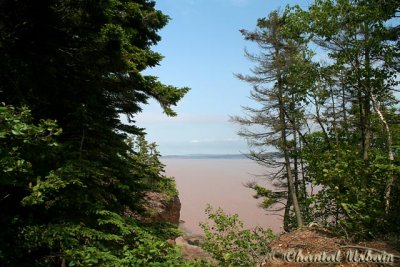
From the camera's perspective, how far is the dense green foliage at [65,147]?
14.1 ft

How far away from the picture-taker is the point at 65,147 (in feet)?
17.4

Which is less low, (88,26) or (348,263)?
(88,26)

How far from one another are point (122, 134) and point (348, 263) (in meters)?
6.10

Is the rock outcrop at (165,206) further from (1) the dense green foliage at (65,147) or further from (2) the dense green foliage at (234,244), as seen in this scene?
(1) the dense green foliage at (65,147)

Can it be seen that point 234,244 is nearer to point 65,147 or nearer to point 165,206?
point 65,147

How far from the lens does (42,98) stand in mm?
5934

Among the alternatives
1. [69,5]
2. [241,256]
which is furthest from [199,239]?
A: [69,5]

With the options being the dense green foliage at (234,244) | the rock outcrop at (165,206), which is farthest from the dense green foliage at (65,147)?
the rock outcrop at (165,206)

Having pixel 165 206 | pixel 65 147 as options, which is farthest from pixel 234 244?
pixel 165 206

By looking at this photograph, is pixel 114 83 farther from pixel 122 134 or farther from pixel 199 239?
pixel 199 239

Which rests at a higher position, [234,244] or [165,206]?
[234,244]

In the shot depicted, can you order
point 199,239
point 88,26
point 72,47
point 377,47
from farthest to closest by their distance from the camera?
point 199,239 → point 377,47 → point 72,47 → point 88,26

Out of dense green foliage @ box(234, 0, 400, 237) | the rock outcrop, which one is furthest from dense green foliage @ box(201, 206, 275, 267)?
the rock outcrop

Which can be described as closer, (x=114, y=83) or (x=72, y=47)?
(x=72, y=47)
